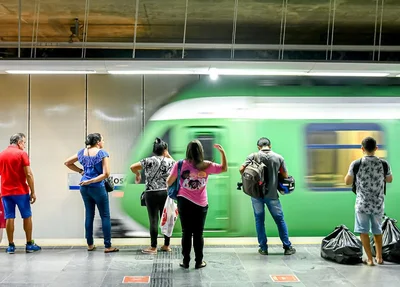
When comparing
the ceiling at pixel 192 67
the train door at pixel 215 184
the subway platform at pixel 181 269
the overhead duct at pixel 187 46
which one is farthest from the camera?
the overhead duct at pixel 187 46

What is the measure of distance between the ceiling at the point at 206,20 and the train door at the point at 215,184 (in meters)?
2.12

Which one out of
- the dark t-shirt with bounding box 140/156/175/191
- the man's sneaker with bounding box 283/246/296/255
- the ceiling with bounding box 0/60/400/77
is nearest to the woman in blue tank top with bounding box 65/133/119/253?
the dark t-shirt with bounding box 140/156/175/191

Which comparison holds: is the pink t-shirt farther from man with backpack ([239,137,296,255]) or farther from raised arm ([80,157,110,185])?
raised arm ([80,157,110,185])

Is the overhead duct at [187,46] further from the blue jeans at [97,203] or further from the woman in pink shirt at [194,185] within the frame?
the woman in pink shirt at [194,185]

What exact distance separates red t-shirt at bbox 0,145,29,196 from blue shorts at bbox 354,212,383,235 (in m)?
4.40

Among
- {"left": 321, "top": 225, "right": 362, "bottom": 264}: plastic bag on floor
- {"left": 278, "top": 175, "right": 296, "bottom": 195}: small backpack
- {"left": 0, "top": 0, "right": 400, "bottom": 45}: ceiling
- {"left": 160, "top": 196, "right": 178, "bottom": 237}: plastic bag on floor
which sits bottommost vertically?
{"left": 321, "top": 225, "right": 362, "bottom": 264}: plastic bag on floor

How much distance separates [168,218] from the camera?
19.1 ft

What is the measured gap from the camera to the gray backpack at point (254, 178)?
561 cm

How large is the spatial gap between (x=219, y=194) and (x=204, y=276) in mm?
1888

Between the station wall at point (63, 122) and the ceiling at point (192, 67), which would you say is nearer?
the ceiling at point (192, 67)

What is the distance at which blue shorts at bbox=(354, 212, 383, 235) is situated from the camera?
5.26m

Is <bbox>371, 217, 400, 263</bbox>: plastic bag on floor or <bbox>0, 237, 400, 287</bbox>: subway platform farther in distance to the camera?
<bbox>371, 217, 400, 263</bbox>: plastic bag on floor

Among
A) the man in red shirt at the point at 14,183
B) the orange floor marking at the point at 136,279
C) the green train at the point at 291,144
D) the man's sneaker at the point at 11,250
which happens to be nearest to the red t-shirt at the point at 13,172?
the man in red shirt at the point at 14,183

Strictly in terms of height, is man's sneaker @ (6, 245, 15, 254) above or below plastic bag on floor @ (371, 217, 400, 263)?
below
